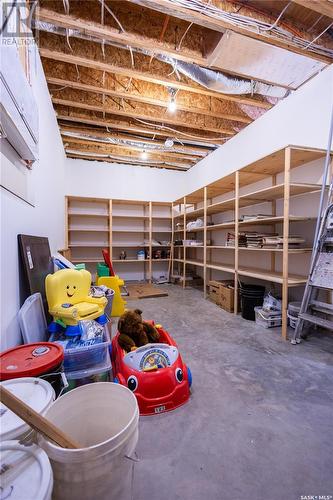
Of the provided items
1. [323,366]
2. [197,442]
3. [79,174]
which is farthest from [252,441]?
[79,174]

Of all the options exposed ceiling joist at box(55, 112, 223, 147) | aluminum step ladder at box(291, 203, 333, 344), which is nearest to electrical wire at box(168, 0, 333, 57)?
aluminum step ladder at box(291, 203, 333, 344)

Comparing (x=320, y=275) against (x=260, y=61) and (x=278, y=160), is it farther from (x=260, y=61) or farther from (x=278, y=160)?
(x=260, y=61)

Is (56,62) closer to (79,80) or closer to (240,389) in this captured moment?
(79,80)

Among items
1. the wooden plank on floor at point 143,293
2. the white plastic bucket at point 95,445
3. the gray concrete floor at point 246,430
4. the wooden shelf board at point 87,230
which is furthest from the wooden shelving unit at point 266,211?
the white plastic bucket at point 95,445

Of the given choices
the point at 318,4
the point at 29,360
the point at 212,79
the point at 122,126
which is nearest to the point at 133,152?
the point at 122,126

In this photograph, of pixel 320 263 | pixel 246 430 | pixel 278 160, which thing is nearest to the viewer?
pixel 246 430

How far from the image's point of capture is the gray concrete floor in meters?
0.88

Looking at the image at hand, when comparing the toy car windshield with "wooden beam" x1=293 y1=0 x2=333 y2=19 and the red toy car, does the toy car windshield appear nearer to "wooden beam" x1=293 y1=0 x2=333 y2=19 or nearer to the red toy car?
the red toy car

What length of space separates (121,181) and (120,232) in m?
1.18

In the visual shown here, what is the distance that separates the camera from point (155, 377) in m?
1.28

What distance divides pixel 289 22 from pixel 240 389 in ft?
9.93

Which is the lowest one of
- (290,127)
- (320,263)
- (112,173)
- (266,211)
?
(320,263)

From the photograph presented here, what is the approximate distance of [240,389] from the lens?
57.1 inches

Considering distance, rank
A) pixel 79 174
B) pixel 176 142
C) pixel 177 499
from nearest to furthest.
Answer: pixel 177 499
pixel 176 142
pixel 79 174
